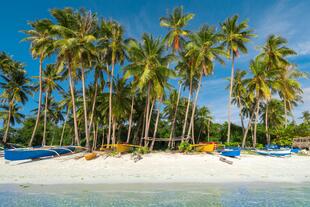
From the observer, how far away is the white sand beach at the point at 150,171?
12.5 m

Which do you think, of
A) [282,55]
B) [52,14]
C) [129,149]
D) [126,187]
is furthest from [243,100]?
[126,187]

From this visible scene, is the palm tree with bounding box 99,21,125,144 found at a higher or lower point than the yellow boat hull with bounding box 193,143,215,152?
higher

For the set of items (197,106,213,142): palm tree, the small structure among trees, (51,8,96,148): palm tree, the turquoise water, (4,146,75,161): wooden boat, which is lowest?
the turquoise water

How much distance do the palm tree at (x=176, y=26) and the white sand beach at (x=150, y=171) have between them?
13974 millimetres

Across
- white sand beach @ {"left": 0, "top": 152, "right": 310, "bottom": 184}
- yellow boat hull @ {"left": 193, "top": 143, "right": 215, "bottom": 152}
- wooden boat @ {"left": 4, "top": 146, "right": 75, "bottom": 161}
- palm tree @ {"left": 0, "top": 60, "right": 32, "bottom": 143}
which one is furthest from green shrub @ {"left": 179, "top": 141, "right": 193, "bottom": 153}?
palm tree @ {"left": 0, "top": 60, "right": 32, "bottom": 143}

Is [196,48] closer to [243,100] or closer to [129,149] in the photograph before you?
[129,149]

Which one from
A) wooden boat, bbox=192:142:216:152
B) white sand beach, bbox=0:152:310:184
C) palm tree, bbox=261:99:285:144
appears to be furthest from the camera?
palm tree, bbox=261:99:285:144

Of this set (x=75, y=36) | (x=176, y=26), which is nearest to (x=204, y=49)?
(x=176, y=26)

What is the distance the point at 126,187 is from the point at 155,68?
47.1 ft

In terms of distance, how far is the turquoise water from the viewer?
777 cm

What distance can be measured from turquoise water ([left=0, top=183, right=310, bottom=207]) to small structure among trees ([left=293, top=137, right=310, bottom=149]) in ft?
69.0

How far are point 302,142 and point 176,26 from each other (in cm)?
1920

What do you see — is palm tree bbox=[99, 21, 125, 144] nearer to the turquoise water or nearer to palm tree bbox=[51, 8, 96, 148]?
palm tree bbox=[51, 8, 96, 148]

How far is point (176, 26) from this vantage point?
27219 millimetres
